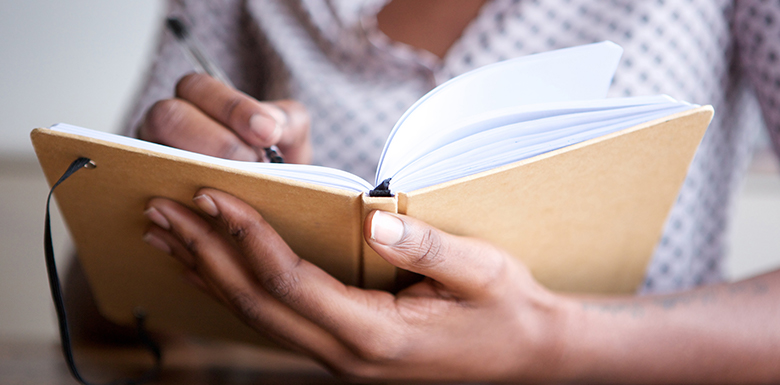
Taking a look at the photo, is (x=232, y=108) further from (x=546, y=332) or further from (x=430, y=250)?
(x=546, y=332)

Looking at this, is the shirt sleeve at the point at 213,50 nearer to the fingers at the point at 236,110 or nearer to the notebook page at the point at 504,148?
the fingers at the point at 236,110

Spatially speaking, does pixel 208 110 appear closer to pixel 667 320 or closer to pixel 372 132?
pixel 372 132

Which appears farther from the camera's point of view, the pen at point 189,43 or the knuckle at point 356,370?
the pen at point 189,43

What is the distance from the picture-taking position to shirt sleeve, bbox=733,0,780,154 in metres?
0.68

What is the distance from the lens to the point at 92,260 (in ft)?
1.93

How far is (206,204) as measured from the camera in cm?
39

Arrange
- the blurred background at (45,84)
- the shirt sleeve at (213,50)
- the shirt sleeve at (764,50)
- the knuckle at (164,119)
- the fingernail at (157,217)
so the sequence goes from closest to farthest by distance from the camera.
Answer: the fingernail at (157,217) < the knuckle at (164,119) < the shirt sleeve at (764,50) < the shirt sleeve at (213,50) < the blurred background at (45,84)

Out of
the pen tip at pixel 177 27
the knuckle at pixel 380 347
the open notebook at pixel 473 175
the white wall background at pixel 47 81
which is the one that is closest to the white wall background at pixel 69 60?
the white wall background at pixel 47 81

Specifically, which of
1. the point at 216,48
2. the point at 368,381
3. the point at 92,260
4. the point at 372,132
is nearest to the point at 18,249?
the point at 216,48

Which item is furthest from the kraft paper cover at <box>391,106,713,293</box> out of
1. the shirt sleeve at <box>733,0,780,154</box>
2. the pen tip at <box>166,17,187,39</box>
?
the pen tip at <box>166,17,187,39</box>

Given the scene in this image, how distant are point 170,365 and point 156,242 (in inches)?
14.2

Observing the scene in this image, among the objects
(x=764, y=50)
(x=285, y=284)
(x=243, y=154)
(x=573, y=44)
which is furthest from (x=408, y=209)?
(x=764, y=50)

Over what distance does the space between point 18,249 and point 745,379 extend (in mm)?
2761

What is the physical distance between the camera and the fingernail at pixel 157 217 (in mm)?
434
